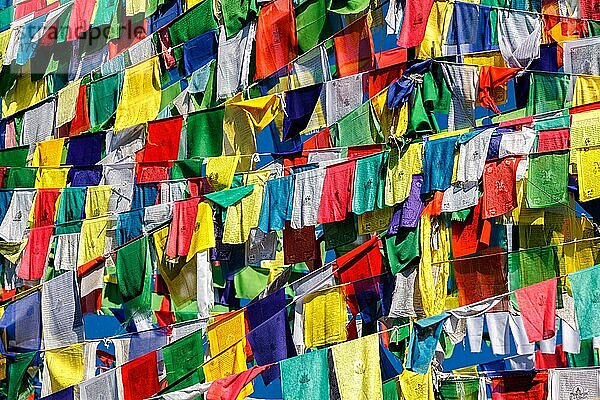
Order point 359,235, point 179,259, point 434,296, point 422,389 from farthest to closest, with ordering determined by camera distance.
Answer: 1. point 179,259
2. point 359,235
3. point 434,296
4. point 422,389

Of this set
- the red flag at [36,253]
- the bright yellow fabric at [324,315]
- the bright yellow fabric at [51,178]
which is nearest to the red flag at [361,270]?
the bright yellow fabric at [324,315]

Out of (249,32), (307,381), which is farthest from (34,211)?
(307,381)

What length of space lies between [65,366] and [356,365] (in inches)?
134

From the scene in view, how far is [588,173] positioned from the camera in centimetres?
784

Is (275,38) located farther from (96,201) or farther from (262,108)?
(96,201)

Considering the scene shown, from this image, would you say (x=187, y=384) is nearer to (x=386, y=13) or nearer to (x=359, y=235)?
(x=359, y=235)

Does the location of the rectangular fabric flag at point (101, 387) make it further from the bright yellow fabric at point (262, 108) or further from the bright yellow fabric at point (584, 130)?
the bright yellow fabric at point (584, 130)

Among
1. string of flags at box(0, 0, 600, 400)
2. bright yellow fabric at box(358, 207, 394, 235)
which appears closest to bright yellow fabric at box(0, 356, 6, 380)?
string of flags at box(0, 0, 600, 400)

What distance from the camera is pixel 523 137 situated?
26.7ft

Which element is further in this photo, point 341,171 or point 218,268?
point 218,268

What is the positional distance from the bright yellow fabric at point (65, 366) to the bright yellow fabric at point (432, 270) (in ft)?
10.8

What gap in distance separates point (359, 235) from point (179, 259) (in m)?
1.75

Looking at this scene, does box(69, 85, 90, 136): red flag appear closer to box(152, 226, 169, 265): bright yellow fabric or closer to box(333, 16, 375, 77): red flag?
box(152, 226, 169, 265): bright yellow fabric

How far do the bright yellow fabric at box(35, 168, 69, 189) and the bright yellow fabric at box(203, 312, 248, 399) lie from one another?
319cm
